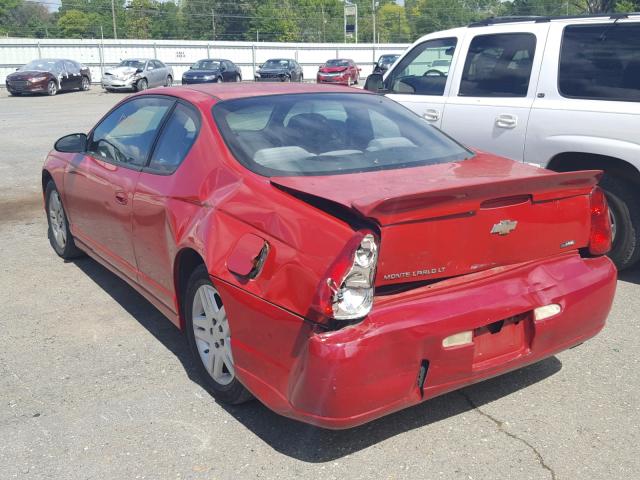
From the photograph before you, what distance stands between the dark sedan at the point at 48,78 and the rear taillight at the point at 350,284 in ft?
99.7

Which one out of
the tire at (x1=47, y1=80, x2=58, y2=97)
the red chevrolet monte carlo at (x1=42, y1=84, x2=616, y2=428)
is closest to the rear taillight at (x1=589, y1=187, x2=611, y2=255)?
the red chevrolet monte carlo at (x1=42, y1=84, x2=616, y2=428)

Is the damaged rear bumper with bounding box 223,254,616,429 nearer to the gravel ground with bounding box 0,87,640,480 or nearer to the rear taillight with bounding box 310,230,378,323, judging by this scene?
the rear taillight with bounding box 310,230,378,323

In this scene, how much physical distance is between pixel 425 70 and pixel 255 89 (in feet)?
10.7

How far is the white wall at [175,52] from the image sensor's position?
39.0 meters

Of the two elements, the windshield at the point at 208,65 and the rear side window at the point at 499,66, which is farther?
the windshield at the point at 208,65

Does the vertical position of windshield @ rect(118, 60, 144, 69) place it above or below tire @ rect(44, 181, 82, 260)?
above

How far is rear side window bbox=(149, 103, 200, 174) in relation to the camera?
4.12 meters

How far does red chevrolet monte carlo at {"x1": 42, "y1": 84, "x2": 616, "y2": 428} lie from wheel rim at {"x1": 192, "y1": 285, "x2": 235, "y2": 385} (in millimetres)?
10

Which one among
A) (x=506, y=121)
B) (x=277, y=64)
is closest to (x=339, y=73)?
(x=277, y=64)

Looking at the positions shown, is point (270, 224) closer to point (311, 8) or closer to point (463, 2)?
point (463, 2)

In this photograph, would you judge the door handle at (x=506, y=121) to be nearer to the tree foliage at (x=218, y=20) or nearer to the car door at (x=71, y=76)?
the car door at (x=71, y=76)

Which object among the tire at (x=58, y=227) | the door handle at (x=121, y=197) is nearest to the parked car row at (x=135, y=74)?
the tire at (x=58, y=227)

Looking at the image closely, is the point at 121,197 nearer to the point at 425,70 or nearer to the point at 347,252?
the point at 347,252

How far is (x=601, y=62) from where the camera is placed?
5746 mm
